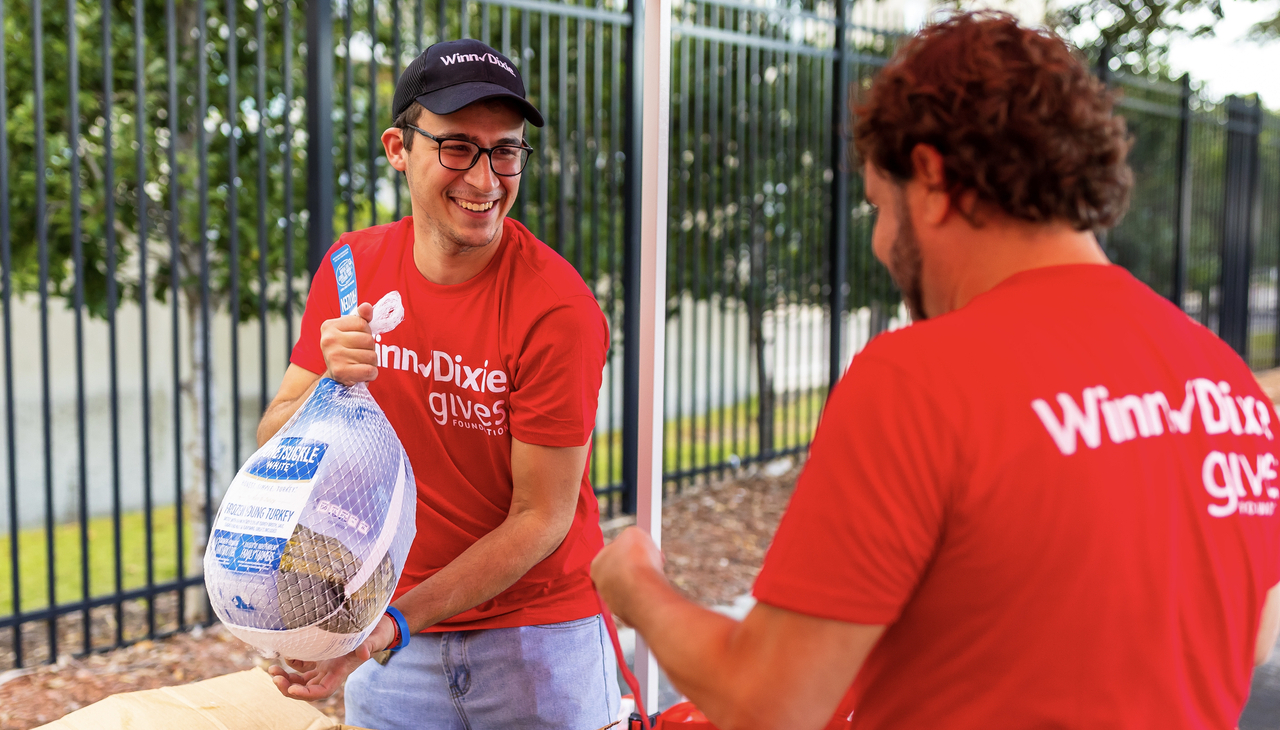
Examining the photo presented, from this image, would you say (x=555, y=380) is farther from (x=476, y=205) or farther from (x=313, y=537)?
(x=313, y=537)

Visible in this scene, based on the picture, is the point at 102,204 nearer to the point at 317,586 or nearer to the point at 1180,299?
the point at 317,586

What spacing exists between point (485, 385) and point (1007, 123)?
3.23 feet

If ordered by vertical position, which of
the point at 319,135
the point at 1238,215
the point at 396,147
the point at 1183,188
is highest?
the point at 1183,188

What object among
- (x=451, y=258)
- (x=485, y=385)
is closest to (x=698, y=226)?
(x=451, y=258)

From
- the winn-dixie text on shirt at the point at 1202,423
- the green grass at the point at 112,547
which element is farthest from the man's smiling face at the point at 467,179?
the green grass at the point at 112,547

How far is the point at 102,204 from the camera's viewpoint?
4422 mm

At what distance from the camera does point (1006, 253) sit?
98 centimetres

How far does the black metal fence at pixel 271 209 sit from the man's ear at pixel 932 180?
15cm

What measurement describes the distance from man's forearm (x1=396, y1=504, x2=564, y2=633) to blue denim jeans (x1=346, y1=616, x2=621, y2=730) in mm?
180

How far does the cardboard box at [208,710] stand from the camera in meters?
1.58

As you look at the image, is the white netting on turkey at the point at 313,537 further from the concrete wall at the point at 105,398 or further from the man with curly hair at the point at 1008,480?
the concrete wall at the point at 105,398

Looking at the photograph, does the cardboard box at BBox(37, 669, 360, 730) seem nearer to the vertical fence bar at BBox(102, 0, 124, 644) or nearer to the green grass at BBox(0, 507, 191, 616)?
the vertical fence bar at BBox(102, 0, 124, 644)

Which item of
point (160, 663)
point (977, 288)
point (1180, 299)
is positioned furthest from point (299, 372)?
point (1180, 299)

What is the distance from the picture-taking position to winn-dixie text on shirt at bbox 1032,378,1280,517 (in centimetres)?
86
